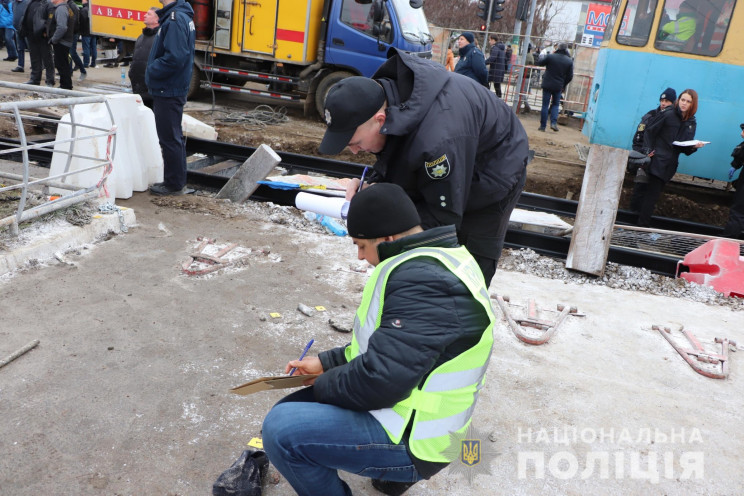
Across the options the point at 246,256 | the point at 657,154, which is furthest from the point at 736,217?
the point at 246,256

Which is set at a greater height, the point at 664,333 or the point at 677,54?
the point at 677,54

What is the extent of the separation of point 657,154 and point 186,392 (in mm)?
6650

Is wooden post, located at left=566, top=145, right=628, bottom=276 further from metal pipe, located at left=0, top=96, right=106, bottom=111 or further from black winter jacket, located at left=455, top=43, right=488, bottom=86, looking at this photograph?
black winter jacket, located at left=455, top=43, right=488, bottom=86

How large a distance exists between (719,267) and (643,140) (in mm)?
2753

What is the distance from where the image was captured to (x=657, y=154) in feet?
24.9

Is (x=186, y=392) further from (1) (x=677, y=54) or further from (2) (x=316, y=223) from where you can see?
(1) (x=677, y=54)

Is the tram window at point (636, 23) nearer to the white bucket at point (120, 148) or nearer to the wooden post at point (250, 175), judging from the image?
the wooden post at point (250, 175)

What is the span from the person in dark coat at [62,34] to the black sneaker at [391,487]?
12.4 m

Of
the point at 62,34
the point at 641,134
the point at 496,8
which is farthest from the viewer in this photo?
the point at 496,8

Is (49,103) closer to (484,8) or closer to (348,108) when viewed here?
(348,108)

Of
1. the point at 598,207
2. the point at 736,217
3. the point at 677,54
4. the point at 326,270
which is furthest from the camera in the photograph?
the point at 677,54

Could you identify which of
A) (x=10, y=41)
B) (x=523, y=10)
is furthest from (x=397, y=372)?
(x=10, y=41)

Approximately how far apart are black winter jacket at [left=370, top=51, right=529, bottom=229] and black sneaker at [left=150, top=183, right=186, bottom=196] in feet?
14.5

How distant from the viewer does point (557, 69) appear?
14.5 metres
